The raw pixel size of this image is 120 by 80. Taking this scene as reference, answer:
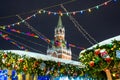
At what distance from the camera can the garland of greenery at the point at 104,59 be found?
27.2ft

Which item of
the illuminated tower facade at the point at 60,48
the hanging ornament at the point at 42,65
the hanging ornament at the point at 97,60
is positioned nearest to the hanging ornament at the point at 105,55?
the hanging ornament at the point at 97,60

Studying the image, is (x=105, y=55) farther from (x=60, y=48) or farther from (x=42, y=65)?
(x=60, y=48)

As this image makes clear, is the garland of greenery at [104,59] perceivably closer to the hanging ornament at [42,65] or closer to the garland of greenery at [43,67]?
the garland of greenery at [43,67]

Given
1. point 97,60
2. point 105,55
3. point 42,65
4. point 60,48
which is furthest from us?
point 60,48

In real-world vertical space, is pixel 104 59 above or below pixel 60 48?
below

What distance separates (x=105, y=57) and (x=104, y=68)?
0.35 m

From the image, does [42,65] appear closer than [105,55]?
No

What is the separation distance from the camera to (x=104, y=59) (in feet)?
27.3

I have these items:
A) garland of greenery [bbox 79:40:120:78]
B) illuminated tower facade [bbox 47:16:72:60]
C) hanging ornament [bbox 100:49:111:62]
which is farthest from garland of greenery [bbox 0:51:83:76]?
illuminated tower facade [bbox 47:16:72:60]

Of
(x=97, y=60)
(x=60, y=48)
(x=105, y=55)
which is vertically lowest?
(x=97, y=60)

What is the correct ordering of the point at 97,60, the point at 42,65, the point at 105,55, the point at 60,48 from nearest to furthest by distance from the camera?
the point at 105,55 → the point at 97,60 → the point at 42,65 → the point at 60,48

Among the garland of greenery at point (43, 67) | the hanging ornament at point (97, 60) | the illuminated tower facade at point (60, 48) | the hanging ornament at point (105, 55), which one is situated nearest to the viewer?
the hanging ornament at point (105, 55)

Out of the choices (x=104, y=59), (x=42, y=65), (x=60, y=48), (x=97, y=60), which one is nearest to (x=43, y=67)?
(x=42, y=65)

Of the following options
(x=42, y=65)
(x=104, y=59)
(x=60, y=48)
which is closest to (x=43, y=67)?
(x=42, y=65)
